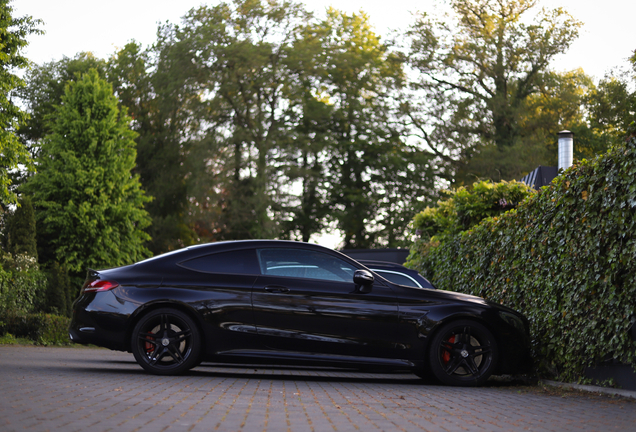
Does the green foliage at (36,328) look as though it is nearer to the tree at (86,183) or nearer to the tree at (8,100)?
the tree at (8,100)

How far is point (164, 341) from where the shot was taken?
25.9 feet

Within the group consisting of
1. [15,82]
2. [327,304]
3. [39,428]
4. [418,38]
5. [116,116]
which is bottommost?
[39,428]

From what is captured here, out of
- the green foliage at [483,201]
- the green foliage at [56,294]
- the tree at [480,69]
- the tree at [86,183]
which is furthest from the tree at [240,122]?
the green foliage at [483,201]

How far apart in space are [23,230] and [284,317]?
94.3 ft

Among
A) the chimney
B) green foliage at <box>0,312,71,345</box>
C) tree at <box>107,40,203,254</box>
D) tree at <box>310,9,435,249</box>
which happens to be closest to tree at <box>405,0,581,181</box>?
tree at <box>310,9,435,249</box>

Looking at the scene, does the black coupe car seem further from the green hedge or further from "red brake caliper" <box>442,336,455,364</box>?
the green hedge

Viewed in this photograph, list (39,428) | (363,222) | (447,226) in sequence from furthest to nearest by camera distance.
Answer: (363,222), (447,226), (39,428)

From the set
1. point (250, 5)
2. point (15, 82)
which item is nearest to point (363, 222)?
point (250, 5)

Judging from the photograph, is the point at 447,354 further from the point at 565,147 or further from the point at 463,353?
the point at 565,147

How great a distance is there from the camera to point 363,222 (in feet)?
144

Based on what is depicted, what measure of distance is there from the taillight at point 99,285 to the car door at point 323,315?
1580 mm

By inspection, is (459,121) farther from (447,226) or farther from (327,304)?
(327,304)

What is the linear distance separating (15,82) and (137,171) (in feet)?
76.7

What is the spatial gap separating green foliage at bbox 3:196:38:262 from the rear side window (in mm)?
27424
